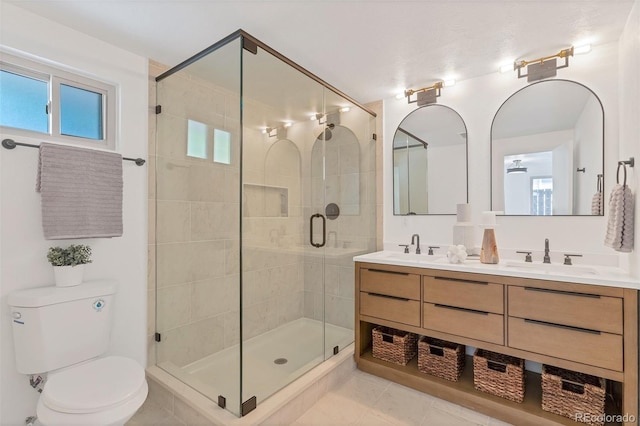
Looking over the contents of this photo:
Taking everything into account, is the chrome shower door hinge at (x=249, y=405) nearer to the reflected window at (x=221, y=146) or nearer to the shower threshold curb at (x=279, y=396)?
the shower threshold curb at (x=279, y=396)

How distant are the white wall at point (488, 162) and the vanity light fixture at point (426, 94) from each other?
54 mm

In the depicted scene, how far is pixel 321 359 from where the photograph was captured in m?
2.37

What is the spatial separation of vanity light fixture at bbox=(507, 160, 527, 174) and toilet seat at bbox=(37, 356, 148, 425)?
2.73 m

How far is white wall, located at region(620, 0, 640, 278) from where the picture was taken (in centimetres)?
160

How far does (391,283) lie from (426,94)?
5.48 ft

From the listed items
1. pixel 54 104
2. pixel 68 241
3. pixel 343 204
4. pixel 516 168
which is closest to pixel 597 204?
pixel 516 168

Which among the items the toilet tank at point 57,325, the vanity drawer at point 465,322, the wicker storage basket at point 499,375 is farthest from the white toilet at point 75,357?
the wicker storage basket at point 499,375

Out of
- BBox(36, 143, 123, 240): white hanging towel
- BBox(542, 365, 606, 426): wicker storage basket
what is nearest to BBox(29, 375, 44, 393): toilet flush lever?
Result: BBox(36, 143, 123, 240): white hanging towel

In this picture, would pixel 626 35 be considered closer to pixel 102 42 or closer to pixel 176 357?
pixel 102 42

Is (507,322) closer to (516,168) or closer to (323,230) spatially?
(516,168)

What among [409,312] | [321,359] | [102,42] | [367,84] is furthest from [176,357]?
[367,84]

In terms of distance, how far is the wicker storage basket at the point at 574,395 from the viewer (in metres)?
1.67

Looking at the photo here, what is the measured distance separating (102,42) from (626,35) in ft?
10.6

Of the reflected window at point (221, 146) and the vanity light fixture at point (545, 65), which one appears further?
the vanity light fixture at point (545, 65)
